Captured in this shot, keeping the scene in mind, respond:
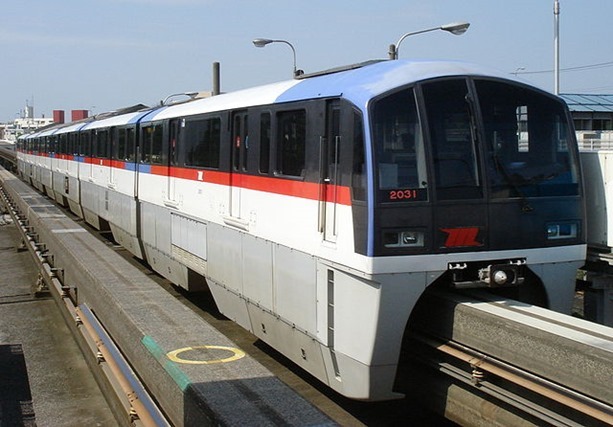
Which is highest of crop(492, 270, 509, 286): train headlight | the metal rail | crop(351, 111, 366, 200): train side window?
crop(351, 111, 366, 200): train side window

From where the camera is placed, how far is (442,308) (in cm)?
657

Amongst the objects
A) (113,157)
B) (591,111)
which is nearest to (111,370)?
(113,157)

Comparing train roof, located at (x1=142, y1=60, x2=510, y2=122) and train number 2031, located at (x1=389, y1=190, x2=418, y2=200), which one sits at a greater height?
train roof, located at (x1=142, y1=60, x2=510, y2=122)

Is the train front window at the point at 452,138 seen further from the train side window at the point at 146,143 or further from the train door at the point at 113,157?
the train door at the point at 113,157

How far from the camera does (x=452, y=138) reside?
6.69 meters

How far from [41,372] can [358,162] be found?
578cm

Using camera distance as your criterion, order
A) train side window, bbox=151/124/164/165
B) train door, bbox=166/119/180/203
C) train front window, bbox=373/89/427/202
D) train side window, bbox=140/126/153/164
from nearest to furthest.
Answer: train front window, bbox=373/89/427/202
train door, bbox=166/119/180/203
train side window, bbox=151/124/164/165
train side window, bbox=140/126/153/164

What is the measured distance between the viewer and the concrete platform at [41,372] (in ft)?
27.9

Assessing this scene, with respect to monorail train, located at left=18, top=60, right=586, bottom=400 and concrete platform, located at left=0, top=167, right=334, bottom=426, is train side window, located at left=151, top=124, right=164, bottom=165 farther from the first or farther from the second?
monorail train, located at left=18, top=60, right=586, bottom=400

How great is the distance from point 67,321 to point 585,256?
8118 mm

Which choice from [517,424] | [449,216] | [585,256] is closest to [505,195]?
[449,216]

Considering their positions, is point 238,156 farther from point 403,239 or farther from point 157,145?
point 157,145

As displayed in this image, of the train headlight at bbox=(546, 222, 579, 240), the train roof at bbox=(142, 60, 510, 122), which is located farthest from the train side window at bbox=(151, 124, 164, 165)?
the train headlight at bbox=(546, 222, 579, 240)

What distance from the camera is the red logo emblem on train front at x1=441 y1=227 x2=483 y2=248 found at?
21.3ft
